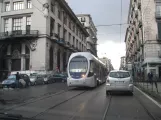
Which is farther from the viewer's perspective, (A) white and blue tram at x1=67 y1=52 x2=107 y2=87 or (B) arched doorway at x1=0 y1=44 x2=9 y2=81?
(B) arched doorway at x1=0 y1=44 x2=9 y2=81

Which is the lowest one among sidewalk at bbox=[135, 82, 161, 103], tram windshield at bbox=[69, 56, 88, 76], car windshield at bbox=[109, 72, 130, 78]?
sidewalk at bbox=[135, 82, 161, 103]

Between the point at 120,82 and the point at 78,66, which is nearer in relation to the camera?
the point at 120,82

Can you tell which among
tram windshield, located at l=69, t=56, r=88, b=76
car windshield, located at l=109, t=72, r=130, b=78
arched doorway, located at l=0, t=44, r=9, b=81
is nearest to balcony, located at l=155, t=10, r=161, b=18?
tram windshield, located at l=69, t=56, r=88, b=76

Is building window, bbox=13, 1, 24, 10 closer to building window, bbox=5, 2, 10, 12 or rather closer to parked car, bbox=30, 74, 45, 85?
building window, bbox=5, 2, 10, 12

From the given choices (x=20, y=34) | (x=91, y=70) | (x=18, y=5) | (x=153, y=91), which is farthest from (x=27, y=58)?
(x=153, y=91)

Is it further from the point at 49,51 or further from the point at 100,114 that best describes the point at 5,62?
the point at 100,114

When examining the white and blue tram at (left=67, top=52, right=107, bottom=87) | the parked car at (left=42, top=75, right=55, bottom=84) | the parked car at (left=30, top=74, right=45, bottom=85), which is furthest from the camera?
the parked car at (left=42, top=75, right=55, bottom=84)

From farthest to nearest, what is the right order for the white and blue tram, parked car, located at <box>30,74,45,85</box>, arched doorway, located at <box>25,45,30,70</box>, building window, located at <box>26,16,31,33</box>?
building window, located at <box>26,16,31,33</box>
arched doorway, located at <box>25,45,30,70</box>
parked car, located at <box>30,74,45,85</box>
the white and blue tram

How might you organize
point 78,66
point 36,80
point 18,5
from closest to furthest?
point 78,66, point 36,80, point 18,5

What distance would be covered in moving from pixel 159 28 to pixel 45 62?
20.6 meters

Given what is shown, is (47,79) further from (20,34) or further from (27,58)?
(20,34)

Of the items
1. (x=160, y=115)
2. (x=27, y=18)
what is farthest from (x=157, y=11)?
(x=160, y=115)

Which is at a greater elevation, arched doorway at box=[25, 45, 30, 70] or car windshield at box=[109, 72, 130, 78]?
arched doorway at box=[25, 45, 30, 70]

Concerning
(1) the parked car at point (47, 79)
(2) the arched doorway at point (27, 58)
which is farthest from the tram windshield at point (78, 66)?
(2) the arched doorway at point (27, 58)
